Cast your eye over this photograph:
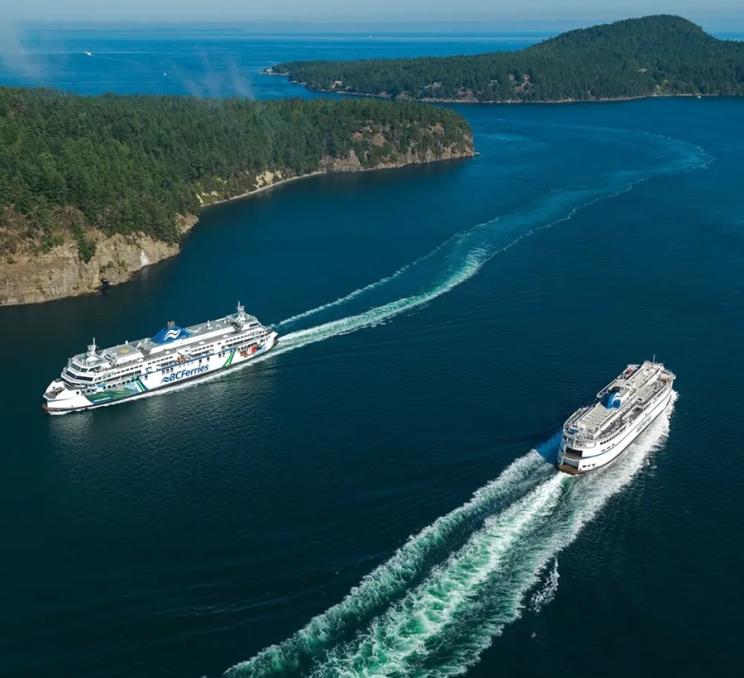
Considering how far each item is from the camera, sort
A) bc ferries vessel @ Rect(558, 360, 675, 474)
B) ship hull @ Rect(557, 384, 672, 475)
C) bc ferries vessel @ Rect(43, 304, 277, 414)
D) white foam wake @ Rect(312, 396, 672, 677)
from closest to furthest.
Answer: white foam wake @ Rect(312, 396, 672, 677), ship hull @ Rect(557, 384, 672, 475), bc ferries vessel @ Rect(558, 360, 675, 474), bc ferries vessel @ Rect(43, 304, 277, 414)

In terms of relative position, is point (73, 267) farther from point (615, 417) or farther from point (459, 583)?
point (459, 583)

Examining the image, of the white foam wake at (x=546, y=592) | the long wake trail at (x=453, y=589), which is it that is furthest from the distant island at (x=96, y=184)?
the white foam wake at (x=546, y=592)

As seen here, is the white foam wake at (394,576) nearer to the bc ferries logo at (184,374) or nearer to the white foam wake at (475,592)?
the white foam wake at (475,592)

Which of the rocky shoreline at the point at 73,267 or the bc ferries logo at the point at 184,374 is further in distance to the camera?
the rocky shoreline at the point at 73,267

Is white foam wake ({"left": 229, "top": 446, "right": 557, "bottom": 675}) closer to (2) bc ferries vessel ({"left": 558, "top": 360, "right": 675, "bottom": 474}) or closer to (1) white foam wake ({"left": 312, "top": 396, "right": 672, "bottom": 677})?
(1) white foam wake ({"left": 312, "top": 396, "right": 672, "bottom": 677})

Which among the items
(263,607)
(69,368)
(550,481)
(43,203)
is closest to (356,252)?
(43,203)

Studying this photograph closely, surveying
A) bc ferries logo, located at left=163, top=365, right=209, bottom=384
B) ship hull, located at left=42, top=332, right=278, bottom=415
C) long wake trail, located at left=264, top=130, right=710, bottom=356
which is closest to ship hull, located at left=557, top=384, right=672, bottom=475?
long wake trail, located at left=264, top=130, right=710, bottom=356

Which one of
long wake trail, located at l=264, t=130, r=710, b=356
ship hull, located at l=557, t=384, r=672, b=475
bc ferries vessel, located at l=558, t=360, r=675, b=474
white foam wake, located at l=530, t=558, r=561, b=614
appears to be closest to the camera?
white foam wake, located at l=530, t=558, r=561, b=614

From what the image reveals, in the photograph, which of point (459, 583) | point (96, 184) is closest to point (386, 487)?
point (459, 583)

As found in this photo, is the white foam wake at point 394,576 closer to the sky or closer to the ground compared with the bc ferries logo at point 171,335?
closer to the ground
